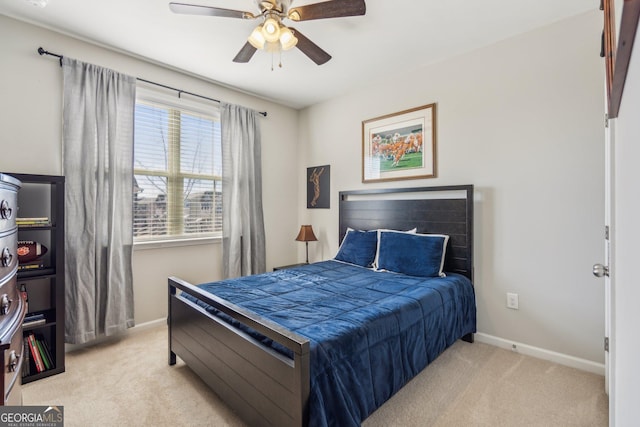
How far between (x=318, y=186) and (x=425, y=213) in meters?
1.57

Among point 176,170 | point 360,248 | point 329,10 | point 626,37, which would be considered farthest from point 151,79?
point 626,37

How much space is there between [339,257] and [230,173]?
62.0 inches

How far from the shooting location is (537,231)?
2430mm

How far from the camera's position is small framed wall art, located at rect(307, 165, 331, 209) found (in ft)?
13.1

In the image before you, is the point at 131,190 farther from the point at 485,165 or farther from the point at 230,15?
the point at 485,165

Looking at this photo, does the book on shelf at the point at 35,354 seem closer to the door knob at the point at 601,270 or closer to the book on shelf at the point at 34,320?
the book on shelf at the point at 34,320

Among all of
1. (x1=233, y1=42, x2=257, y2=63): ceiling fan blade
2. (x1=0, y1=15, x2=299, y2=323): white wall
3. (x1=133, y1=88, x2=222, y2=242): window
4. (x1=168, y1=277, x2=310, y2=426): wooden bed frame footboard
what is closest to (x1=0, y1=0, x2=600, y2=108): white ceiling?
(x1=0, y1=15, x2=299, y2=323): white wall

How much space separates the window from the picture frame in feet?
5.72

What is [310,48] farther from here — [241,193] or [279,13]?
[241,193]

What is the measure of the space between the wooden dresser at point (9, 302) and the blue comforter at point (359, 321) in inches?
40.0

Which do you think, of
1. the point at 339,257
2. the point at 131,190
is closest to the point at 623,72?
the point at 339,257

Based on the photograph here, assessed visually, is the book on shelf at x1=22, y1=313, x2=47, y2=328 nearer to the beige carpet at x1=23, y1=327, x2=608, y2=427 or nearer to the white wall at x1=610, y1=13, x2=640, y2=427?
the beige carpet at x1=23, y1=327, x2=608, y2=427

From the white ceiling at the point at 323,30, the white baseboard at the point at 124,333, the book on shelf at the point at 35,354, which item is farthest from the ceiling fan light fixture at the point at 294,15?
the white baseboard at the point at 124,333

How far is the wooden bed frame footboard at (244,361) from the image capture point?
1296 millimetres
